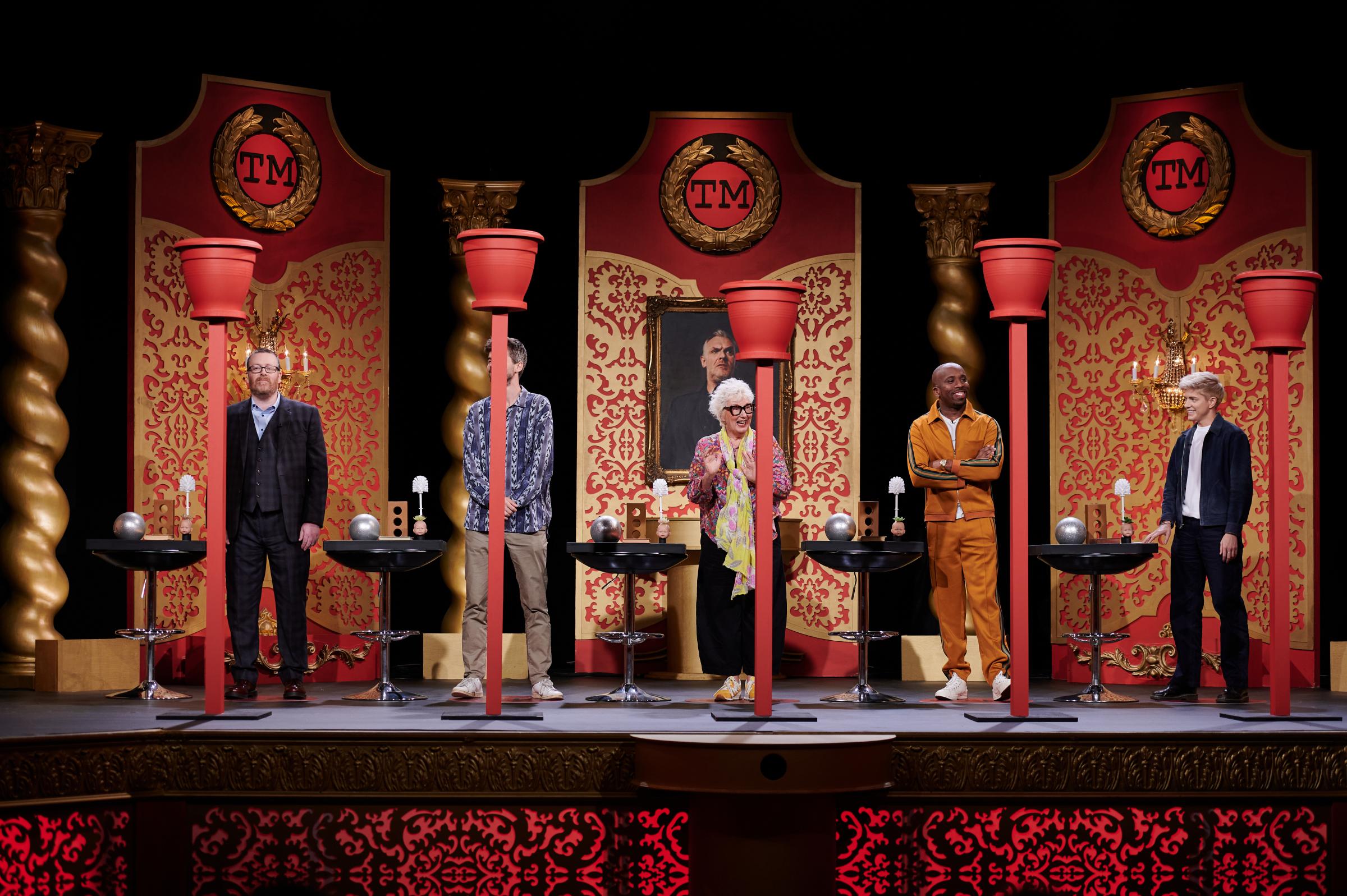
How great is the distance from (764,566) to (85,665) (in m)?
3.76

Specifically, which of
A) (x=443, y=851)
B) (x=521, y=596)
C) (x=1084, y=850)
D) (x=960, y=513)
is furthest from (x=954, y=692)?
(x=443, y=851)

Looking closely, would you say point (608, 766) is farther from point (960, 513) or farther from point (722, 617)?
point (960, 513)

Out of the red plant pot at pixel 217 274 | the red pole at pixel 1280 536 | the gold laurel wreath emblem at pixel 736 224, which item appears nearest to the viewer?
the red plant pot at pixel 217 274

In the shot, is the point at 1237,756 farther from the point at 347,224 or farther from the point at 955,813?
the point at 347,224

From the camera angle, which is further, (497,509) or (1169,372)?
(1169,372)

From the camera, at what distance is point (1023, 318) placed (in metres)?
5.74

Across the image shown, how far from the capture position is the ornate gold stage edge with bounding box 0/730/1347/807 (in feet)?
17.0

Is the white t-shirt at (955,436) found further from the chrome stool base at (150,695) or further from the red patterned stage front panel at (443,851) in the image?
the chrome stool base at (150,695)

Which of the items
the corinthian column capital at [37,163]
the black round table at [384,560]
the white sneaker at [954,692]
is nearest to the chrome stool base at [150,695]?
the black round table at [384,560]

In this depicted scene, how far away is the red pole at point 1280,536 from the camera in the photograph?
5.86 metres

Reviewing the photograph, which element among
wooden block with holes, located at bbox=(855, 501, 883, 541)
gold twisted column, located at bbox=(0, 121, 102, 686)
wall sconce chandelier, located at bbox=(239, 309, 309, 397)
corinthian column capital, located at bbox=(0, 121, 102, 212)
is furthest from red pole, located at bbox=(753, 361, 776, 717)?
corinthian column capital, located at bbox=(0, 121, 102, 212)

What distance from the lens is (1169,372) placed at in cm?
823

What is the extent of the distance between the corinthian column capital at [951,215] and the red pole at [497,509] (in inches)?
141

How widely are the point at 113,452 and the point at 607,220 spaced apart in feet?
10.1
